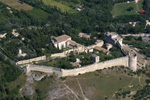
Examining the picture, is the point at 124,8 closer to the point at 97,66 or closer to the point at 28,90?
the point at 97,66

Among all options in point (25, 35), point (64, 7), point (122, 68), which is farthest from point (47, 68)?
point (64, 7)

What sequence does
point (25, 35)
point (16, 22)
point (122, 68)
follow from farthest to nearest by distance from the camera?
point (16, 22), point (25, 35), point (122, 68)

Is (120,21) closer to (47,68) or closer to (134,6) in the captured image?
(134,6)

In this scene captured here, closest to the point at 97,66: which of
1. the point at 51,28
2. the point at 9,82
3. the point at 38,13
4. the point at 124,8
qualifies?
the point at 9,82

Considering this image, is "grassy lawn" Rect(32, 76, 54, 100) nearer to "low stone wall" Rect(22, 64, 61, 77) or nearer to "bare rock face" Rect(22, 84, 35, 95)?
"bare rock face" Rect(22, 84, 35, 95)

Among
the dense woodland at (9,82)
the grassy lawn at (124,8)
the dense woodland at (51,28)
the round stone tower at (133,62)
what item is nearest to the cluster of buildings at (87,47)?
the dense woodland at (51,28)

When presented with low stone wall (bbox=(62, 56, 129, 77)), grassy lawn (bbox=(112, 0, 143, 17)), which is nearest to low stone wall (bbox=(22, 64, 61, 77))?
low stone wall (bbox=(62, 56, 129, 77))
